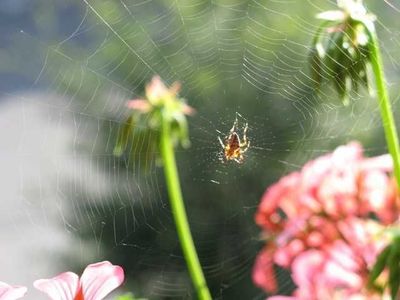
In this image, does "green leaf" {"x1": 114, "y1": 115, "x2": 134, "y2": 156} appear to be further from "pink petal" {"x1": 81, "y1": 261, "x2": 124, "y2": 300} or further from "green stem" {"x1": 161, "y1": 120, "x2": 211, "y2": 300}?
"pink petal" {"x1": 81, "y1": 261, "x2": 124, "y2": 300}

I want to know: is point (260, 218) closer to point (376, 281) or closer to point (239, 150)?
point (376, 281)

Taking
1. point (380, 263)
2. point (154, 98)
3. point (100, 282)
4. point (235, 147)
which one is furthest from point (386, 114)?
point (235, 147)

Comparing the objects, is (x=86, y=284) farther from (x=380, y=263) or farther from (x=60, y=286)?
(x=380, y=263)

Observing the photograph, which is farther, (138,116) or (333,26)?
(138,116)

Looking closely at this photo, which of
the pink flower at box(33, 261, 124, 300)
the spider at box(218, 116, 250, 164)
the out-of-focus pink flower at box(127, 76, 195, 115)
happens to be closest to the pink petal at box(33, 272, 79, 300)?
the pink flower at box(33, 261, 124, 300)

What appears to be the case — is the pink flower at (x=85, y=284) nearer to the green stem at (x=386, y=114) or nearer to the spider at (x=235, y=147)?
the green stem at (x=386, y=114)

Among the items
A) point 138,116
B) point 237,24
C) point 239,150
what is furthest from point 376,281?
point 237,24

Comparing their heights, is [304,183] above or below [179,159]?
below

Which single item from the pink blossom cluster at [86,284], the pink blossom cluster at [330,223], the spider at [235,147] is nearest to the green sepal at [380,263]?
the pink blossom cluster at [330,223]
